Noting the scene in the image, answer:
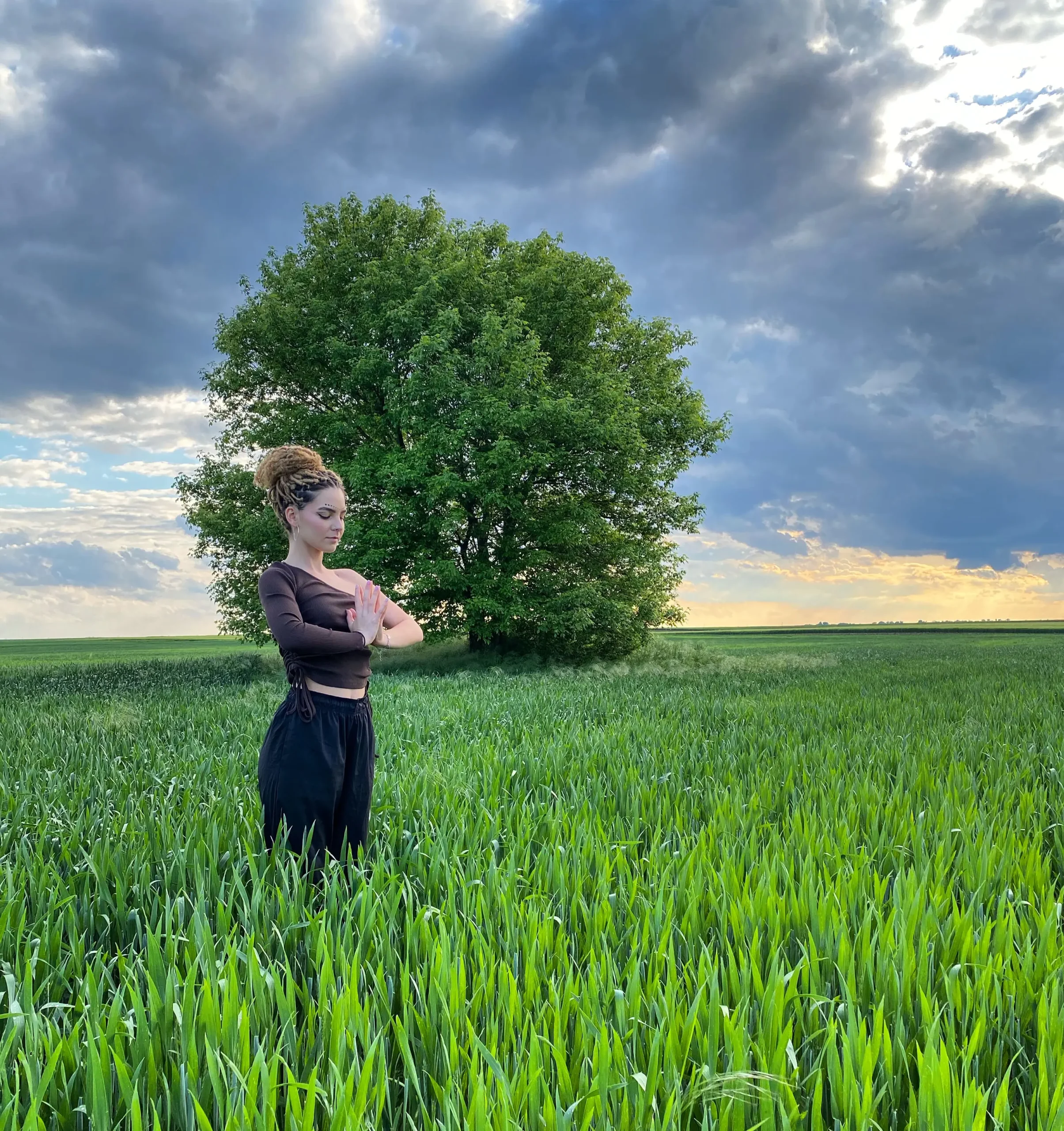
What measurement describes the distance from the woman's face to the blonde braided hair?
1.0 inches

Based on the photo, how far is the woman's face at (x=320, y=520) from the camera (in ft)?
12.3

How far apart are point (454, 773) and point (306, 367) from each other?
22.9 metres

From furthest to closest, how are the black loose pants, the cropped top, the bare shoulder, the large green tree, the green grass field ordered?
the large green tree → the bare shoulder → the black loose pants → the cropped top → the green grass field

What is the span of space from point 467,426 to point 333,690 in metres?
18.2

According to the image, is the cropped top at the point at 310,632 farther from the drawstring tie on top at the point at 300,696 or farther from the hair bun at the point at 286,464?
the hair bun at the point at 286,464

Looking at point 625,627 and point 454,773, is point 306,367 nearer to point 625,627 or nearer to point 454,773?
point 625,627

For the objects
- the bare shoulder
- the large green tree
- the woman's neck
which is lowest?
the bare shoulder

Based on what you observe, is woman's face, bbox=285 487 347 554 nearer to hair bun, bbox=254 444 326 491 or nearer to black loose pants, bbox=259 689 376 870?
hair bun, bbox=254 444 326 491

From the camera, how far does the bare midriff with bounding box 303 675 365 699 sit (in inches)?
147

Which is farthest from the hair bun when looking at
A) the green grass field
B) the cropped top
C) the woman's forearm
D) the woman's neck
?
the green grass field

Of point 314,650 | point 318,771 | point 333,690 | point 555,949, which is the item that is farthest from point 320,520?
point 555,949

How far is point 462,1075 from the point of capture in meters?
2.29

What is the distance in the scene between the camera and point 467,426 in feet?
70.1

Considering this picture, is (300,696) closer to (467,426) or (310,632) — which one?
(310,632)
